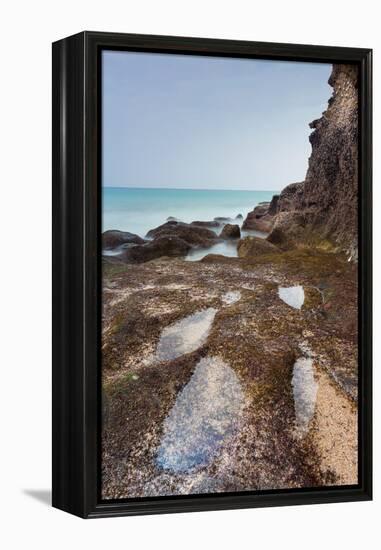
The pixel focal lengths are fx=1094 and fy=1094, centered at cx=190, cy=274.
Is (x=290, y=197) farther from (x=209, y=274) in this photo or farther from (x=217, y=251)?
(x=209, y=274)

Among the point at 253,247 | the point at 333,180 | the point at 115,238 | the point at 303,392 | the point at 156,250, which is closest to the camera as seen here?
the point at 115,238

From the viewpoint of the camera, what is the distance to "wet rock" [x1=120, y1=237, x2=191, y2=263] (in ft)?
21.9

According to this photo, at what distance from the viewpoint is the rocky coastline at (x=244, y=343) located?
21.7ft

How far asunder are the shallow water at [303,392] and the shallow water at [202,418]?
0.37 metres

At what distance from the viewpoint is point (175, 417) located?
21.8 feet

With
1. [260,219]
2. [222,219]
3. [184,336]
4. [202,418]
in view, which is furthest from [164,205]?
[202,418]

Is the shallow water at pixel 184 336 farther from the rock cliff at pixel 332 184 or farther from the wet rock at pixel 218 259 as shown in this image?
the rock cliff at pixel 332 184

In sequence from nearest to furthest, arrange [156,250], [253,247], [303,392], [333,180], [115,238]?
[115,238], [156,250], [303,392], [253,247], [333,180]

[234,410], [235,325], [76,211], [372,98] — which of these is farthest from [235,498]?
[372,98]

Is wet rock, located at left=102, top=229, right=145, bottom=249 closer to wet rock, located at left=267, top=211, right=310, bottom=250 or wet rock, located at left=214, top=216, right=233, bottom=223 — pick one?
wet rock, located at left=214, top=216, right=233, bottom=223

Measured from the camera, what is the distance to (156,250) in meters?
6.75

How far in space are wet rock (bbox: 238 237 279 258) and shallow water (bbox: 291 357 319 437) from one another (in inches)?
28.5

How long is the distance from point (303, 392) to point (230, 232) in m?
1.11

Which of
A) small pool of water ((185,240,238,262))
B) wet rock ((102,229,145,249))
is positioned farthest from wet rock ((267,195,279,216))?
wet rock ((102,229,145,249))
